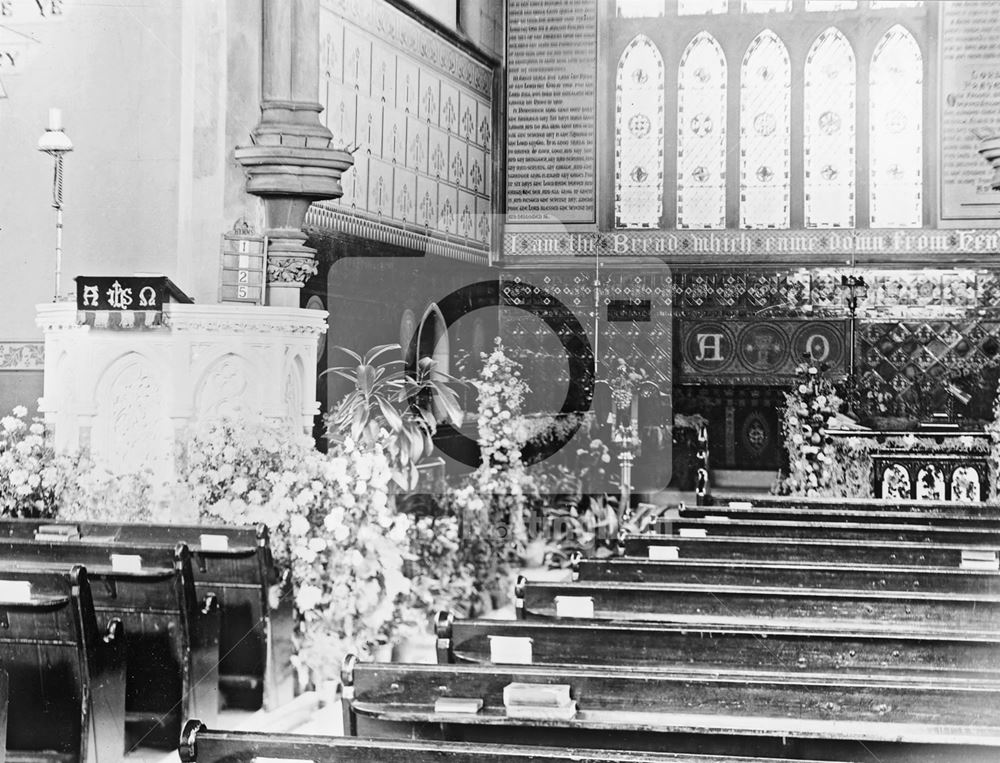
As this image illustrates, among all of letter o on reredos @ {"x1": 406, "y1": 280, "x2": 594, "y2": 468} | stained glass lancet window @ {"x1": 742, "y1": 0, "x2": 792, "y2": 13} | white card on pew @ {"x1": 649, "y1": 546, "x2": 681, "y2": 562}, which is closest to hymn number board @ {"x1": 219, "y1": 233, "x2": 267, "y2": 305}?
letter o on reredos @ {"x1": 406, "y1": 280, "x2": 594, "y2": 468}

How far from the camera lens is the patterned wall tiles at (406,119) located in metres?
7.16

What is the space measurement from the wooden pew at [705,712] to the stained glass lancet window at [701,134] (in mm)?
8602

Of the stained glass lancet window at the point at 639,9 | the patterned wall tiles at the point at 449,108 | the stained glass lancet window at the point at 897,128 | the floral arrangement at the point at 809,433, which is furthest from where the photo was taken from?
the stained glass lancet window at the point at 639,9

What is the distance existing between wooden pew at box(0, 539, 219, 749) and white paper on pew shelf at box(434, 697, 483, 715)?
1593 mm

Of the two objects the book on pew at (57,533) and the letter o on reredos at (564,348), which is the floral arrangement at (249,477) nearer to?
the book on pew at (57,533)

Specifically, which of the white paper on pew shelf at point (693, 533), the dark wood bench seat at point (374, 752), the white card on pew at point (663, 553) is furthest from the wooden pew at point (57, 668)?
the white paper on pew shelf at point (693, 533)

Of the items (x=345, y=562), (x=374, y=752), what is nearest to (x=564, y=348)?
(x=345, y=562)

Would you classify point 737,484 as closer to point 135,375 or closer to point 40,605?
point 135,375

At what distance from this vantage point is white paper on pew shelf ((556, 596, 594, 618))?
382 cm

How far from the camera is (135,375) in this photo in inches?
189

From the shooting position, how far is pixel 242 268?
543 centimetres

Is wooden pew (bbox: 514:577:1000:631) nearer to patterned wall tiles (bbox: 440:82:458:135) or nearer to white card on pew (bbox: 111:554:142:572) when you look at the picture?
white card on pew (bbox: 111:554:142:572)

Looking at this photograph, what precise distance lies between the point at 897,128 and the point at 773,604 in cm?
781

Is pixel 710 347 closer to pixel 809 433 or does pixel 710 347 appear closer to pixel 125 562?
pixel 809 433
